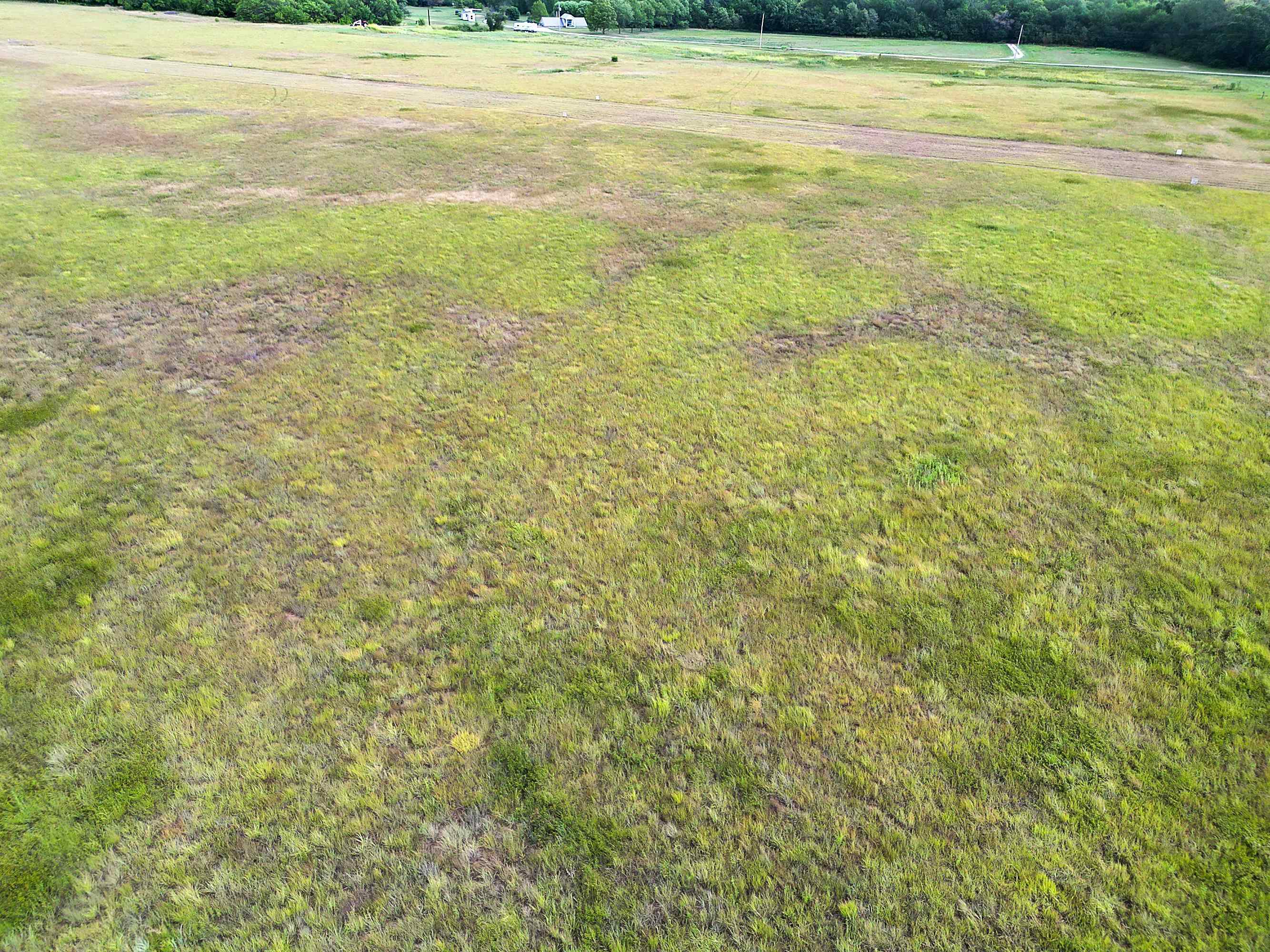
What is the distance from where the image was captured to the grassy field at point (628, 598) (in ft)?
12.8

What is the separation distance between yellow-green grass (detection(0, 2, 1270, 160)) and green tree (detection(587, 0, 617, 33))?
27907 mm

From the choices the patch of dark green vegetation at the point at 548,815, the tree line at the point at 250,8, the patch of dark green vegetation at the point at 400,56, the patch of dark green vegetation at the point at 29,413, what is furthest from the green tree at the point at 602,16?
the patch of dark green vegetation at the point at 548,815

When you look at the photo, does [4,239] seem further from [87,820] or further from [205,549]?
[87,820]

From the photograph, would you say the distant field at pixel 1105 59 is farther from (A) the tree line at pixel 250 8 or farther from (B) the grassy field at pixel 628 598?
(A) the tree line at pixel 250 8

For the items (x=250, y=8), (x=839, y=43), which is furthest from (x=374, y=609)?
(x=839, y=43)

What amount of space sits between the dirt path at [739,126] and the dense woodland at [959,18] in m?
40.6

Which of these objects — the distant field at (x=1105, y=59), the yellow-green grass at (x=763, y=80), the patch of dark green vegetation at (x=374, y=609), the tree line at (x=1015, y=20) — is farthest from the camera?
the distant field at (x=1105, y=59)

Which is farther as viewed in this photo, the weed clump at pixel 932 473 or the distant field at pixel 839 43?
the distant field at pixel 839 43

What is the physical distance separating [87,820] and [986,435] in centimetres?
909

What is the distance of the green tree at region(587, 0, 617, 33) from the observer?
285ft

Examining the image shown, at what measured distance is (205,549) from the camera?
20.8 ft

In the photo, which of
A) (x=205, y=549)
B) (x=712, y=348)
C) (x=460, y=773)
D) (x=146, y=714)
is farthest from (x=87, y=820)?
(x=712, y=348)

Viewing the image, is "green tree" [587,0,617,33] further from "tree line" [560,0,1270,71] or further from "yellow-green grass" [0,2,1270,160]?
"yellow-green grass" [0,2,1270,160]

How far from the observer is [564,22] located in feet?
307
